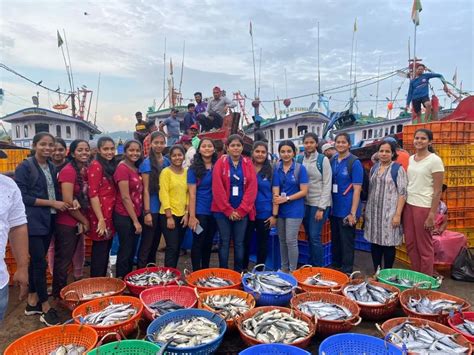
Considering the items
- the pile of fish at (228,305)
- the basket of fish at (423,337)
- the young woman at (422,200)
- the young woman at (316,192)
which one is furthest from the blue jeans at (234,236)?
the young woman at (422,200)

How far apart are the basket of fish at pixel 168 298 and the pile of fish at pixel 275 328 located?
0.89 metres

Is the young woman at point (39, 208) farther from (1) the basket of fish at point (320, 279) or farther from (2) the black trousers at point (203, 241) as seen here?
(1) the basket of fish at point (320, 279)

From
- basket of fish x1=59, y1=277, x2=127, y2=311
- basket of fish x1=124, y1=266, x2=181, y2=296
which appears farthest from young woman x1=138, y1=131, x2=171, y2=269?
basket of fish x1=59, y1=277, x2=127, y2=311

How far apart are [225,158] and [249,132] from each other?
1890cm

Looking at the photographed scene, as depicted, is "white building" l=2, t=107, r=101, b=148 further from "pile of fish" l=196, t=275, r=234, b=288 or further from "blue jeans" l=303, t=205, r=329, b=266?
"blue jeans" l=303, t=205, r=329, b=266

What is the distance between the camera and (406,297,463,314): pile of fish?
11.9 ft

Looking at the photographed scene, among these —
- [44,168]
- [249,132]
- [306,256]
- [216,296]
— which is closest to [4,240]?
[44,168]

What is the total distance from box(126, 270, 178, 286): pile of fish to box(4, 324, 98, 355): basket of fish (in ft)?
3.89

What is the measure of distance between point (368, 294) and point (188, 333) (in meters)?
2.36

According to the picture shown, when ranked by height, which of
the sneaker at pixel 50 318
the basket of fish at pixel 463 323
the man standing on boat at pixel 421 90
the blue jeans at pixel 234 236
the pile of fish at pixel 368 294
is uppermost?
the man standing on boat at pixel 421 90

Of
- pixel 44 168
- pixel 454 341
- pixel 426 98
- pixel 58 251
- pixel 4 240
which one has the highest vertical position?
pixel 426 98

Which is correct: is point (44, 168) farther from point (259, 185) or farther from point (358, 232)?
point (358, 232)

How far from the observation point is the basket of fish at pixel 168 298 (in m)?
3.71

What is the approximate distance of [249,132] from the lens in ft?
76.6
